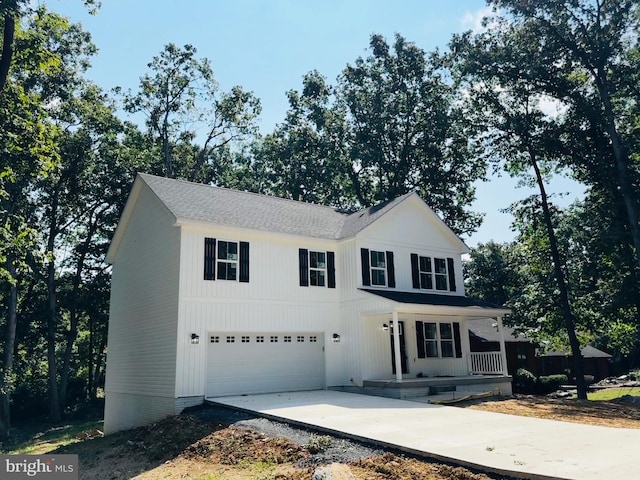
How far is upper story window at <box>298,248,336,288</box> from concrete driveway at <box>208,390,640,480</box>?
4624 millimetres

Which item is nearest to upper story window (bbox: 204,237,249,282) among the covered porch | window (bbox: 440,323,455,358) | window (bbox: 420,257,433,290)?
the covered porch

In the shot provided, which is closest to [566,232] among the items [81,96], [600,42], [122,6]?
[600,42]

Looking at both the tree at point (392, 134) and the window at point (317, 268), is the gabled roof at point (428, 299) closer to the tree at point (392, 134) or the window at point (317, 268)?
the window at point (317, 268)

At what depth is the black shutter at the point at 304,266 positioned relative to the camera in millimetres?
17359

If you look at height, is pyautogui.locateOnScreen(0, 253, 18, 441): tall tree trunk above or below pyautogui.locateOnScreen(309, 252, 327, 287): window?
below

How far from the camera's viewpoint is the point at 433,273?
66.5 ft

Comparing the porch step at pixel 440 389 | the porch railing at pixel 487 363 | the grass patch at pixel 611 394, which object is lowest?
the grass patch at pixel 611 394

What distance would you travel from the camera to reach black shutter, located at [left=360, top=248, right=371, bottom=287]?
1802cm

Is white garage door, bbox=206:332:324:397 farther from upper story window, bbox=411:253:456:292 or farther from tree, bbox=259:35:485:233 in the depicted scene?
tree, bbox=259:35:485:233

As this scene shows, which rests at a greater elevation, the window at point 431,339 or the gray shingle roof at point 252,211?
the gray shingle roof at point 252,211

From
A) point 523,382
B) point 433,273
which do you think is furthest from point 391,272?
point 523,382

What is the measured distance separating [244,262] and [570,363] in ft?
89.1

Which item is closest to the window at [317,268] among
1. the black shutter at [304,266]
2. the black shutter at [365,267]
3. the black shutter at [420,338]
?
the black shutter at [304,266]

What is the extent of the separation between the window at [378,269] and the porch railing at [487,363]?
529 cm
